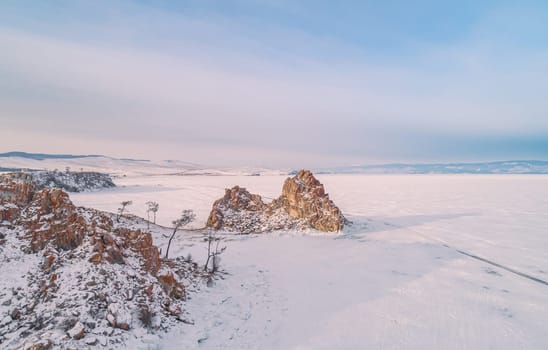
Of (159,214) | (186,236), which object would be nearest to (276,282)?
(186,236)

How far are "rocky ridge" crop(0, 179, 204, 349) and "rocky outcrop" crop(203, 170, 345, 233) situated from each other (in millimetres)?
11145

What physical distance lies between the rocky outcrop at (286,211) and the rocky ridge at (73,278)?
11145mm

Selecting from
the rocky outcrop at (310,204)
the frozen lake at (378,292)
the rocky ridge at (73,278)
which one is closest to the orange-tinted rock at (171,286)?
the rocky ridge at (73,278)

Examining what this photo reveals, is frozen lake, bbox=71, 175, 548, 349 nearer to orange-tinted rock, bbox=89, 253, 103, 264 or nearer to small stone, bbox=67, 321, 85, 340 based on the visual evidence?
small stone, bbox=67, 321, 85, 340

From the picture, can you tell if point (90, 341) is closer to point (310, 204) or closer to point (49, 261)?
point (49, 261)

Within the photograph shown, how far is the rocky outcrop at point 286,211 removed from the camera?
840 inches

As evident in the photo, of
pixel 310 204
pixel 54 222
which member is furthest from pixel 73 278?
pixel 310 204

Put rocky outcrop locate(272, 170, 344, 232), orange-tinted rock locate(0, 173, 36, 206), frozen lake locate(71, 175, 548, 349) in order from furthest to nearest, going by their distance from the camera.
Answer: rocky outcrop locate(272, 170, 344, 232) → orange-tinted rock locate(0, 173, 36, 206) → frozen lake locate(71, 175, 548, 349)

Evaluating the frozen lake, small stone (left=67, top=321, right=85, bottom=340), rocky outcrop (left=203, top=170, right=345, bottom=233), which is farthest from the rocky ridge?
rocky outcrop (left=203, top=170, right=345, bottom=233)

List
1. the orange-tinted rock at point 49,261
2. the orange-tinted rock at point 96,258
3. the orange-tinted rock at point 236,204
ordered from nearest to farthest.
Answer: the orange-tinted rock at point 49,261
the orange-tinted rock at point 96,258
the orange-tinted rock at point 236,204

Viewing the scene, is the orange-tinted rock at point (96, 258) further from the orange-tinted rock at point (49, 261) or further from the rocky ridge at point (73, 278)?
the orange-tinted rock at point (49, 261)

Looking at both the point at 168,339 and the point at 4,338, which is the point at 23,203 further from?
the point at 168,339

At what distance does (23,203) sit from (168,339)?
8.74m

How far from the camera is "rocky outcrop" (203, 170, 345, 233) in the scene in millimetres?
21328
